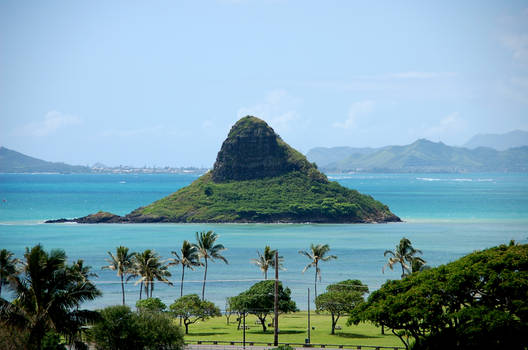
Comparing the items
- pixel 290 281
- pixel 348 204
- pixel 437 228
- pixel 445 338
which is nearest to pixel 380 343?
pixel 445 338

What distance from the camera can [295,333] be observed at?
61688 millimetres

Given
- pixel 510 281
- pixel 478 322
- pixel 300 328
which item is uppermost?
pixel 510 281

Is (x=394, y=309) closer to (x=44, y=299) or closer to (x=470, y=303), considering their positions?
(x=470, y=303)

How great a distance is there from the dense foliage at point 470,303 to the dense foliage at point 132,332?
14680 millimetres

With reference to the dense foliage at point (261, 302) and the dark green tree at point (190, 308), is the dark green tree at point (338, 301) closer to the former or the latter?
the dense foliage at point (261, 302)

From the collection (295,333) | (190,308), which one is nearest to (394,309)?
(295,333)

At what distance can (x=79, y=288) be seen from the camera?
35969mm

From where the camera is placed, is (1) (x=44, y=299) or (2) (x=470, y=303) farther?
(2) (x=470, y=303)

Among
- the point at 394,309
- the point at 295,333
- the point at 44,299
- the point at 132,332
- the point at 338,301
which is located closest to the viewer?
the point at 44,299

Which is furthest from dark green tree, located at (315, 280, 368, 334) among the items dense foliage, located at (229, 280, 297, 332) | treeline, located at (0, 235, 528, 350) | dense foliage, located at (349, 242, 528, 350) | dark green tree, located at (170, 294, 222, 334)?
dense foliage, located at (349, 242, 528, 350)

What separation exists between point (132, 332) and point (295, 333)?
66.7ft

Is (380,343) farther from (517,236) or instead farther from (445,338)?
(517,236)

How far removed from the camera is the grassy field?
2254 inches

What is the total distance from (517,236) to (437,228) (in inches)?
967
